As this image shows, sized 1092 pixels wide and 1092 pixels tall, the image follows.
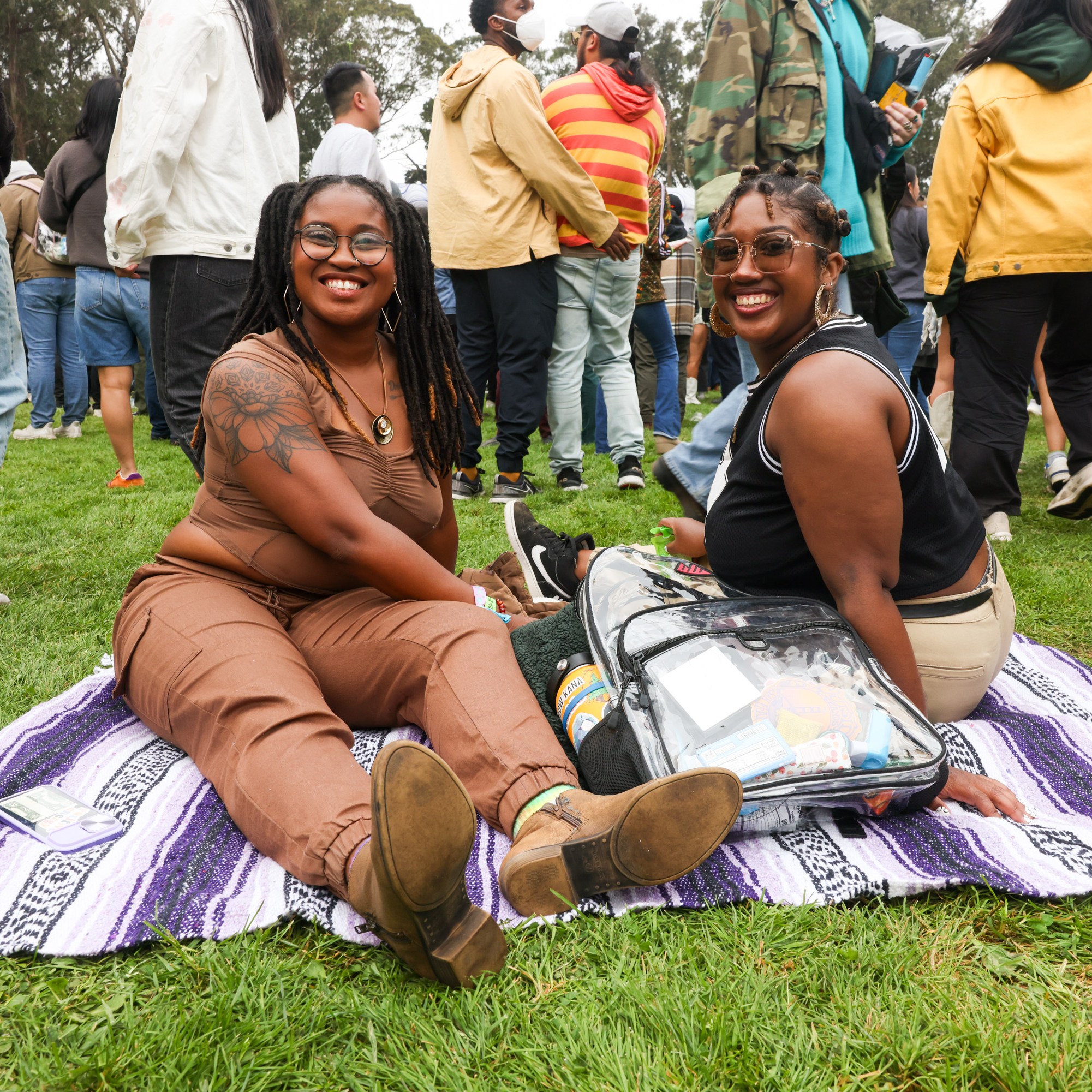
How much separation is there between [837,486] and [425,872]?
3.81ft

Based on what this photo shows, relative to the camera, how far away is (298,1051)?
1.32 metres

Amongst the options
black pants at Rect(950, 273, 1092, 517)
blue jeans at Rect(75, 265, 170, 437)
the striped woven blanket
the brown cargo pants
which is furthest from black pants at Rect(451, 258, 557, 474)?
the striped woven blanket

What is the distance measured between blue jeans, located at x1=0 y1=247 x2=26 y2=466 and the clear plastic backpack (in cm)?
258

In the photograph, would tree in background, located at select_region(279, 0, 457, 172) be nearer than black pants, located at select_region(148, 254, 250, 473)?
No

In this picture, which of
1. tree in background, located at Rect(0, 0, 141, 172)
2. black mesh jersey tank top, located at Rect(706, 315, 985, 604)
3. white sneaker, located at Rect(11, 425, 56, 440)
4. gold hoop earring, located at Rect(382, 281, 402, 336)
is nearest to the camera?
black mesh jersey tank top, located at Rect(706, 315, 985, 604)

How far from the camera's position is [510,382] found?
205 inches

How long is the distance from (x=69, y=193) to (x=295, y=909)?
639cm

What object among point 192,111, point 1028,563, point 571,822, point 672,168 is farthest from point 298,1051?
point 672,168

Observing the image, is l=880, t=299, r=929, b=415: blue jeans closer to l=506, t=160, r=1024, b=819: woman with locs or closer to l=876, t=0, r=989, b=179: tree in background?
l=506, t=160, r=1024, b=819: woman with locs

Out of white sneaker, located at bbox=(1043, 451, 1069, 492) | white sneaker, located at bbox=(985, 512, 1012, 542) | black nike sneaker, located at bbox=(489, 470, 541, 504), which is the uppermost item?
black nike sneaker, located at bbox=(489, 470, 541, 504)

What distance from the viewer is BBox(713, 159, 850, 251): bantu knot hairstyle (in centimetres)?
215

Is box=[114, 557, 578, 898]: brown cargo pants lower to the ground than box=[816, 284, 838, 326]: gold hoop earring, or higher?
lower

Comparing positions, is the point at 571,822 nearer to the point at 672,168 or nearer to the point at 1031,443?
the point at 1031,443

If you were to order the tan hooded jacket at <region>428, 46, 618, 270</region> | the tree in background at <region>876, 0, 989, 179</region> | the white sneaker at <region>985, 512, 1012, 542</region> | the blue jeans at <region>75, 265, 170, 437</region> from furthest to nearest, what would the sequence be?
the tree in background at <region>876, 0, 989, 179</region>
the blue jeans at <region>75, 265, 170, 437</region>
the tan hooded jacket at <region>428, 46, 618, 270</region>
the white sneaker at <region>985, 512, 1012, 542</region>
